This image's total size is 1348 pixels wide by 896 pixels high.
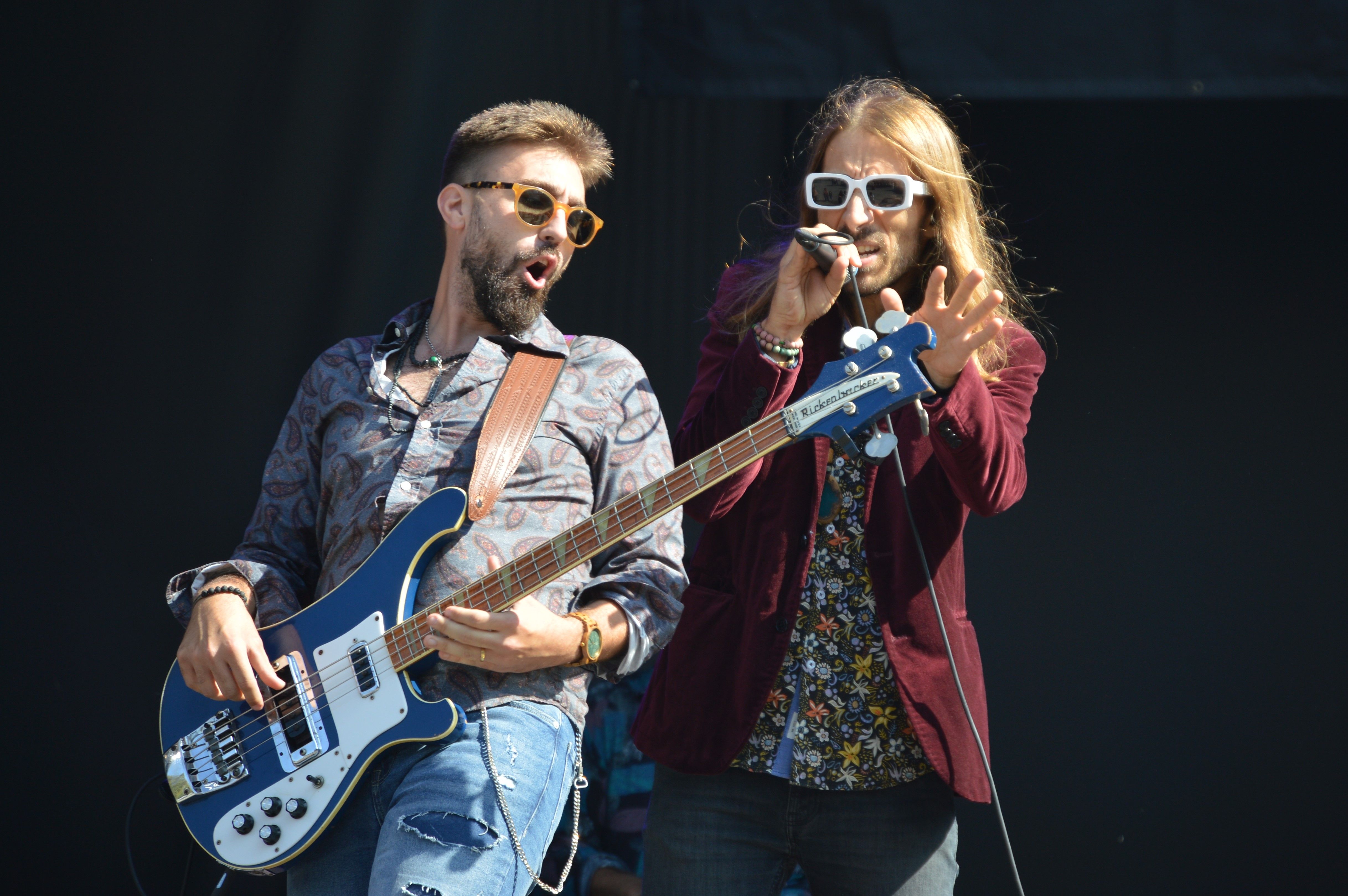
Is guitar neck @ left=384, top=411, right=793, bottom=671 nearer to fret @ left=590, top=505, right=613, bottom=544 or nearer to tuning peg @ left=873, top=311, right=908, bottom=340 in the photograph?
fret @ left=590, top=505, right=613, bottom=544

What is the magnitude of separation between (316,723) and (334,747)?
61 mm

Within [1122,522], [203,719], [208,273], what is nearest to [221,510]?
[208,273]

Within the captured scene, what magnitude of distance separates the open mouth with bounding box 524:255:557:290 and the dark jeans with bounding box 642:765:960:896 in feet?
→ 3.72

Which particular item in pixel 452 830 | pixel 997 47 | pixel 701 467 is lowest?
pixel 452 830

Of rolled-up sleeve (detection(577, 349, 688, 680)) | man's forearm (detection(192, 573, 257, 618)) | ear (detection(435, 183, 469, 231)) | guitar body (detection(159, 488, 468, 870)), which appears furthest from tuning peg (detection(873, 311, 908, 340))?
man's forearm (detection(192, 573, 257, 618))

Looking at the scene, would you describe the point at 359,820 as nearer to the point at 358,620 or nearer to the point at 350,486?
the point at 358,620

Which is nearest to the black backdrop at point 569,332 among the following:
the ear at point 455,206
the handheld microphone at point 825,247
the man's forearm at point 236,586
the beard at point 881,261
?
the ear at point 455,206

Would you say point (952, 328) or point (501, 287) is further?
point (501, 287)

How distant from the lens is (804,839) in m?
1.93

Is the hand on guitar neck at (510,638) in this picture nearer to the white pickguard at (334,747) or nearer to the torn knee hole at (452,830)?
the white pickguard at (334,747)

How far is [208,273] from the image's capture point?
322cm

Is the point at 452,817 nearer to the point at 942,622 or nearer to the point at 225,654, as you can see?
the point at 225,654

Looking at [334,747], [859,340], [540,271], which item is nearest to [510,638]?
[334,747]

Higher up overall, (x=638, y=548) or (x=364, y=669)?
(x=638, y=548)
